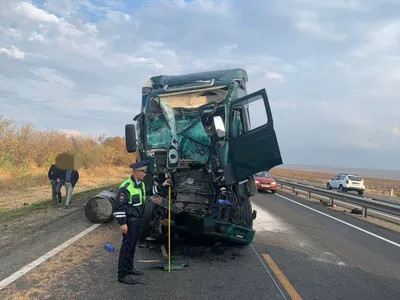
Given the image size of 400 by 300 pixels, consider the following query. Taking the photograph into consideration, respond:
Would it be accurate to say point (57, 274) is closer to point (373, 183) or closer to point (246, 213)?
point (246, 213)

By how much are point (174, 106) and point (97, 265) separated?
3306mm

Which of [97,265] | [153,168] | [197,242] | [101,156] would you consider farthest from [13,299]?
[101,156]

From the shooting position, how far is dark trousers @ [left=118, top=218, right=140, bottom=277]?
4.93 meters

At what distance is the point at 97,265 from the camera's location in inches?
221

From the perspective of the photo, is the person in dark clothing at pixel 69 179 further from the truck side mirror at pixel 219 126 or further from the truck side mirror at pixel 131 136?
the truck side mirror at pixel 219 126

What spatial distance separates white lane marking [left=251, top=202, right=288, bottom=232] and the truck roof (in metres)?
4.03

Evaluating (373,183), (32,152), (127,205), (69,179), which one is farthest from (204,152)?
(373,183)

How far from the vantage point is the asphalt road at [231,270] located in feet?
14.8

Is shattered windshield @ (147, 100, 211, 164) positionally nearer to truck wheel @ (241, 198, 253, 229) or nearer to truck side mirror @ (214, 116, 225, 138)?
truck side mirror @ (214, 116, 225, 138)

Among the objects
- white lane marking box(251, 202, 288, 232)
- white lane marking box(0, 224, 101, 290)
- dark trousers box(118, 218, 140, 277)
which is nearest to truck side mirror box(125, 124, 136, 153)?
dark trousers box(118, 218, 140, 277)

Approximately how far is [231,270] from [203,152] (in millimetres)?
2102

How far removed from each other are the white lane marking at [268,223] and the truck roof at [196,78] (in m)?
4.03

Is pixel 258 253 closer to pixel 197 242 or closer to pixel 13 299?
pixel 197 242

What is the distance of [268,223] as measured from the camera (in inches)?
405
